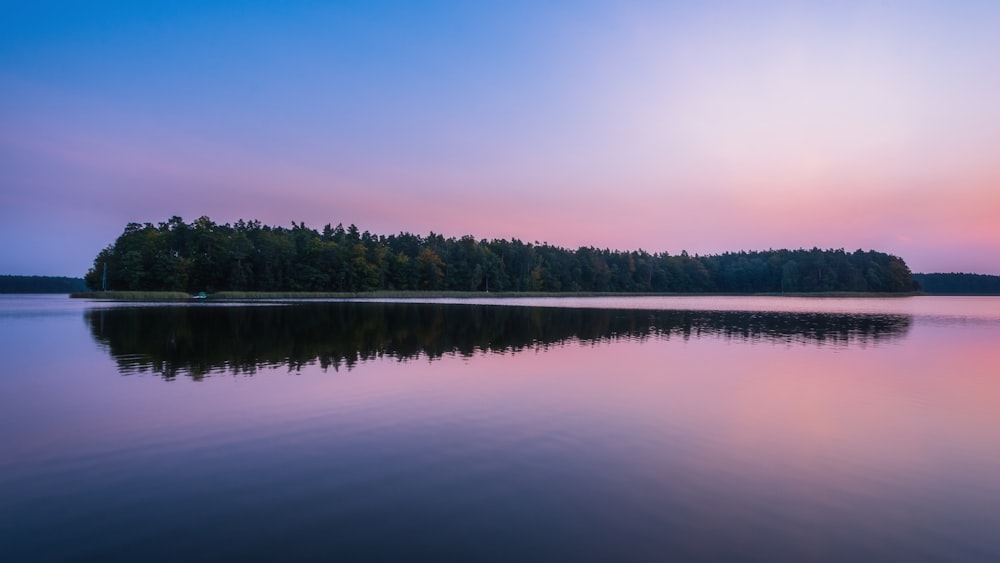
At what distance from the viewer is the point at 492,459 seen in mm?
9664

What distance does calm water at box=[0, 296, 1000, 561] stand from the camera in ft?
21.3

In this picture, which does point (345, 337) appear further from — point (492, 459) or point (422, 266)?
point (422, 266)

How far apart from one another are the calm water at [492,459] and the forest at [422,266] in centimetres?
8560

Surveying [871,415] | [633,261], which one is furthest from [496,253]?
[871,415]

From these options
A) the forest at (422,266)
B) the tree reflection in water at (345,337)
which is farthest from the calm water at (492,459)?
the forest at (422,266)

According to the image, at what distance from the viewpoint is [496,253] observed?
145625 mm

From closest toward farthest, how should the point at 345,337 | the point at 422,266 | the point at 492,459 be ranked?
the point at 492,459 < the point at 345,337 < the point at 422,266

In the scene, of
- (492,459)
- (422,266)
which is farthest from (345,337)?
(422,266)

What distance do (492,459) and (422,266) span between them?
116 metres

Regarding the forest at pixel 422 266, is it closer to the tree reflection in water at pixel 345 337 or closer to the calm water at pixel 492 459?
the tree reflection in water at pixel 345 337

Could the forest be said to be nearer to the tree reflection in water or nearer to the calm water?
the tree reflection in water

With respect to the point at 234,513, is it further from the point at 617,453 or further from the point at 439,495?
the point at 617,453

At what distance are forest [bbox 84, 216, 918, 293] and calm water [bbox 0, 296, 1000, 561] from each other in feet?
281

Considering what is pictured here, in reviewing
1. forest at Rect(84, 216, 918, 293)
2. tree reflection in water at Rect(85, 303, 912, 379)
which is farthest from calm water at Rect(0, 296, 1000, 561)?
forest at Rect(84, 216, 918, 293)
